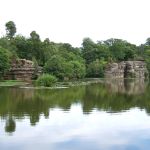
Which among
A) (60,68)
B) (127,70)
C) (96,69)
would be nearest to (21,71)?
(60,68)

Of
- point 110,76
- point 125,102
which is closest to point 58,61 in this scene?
point 110,76

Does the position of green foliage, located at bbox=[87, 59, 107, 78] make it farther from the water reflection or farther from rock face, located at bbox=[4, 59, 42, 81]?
the water reflection

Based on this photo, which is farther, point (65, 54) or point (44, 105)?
point (65, 54)

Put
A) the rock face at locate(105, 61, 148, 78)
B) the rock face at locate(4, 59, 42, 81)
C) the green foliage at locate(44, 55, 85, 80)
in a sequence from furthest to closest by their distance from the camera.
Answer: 1. the rock face at locate(105, 61, 148, 78)
2. the green foliage at locate(44, 55, 85, 80)
3. the rock face at locate(4, 59, 42, 81)

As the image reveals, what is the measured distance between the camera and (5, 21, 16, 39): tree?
98.2 meters

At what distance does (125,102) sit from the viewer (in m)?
41.7

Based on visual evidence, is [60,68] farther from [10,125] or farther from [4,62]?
[10,125]

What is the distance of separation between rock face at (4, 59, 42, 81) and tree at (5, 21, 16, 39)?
70.6 feet

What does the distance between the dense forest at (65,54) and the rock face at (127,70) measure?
2.14 metres

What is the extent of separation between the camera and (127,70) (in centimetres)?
11156

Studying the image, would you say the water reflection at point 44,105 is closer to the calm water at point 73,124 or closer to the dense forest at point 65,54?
the calm water at point 73,124

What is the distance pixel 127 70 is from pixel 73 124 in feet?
280

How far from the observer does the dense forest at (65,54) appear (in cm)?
7994

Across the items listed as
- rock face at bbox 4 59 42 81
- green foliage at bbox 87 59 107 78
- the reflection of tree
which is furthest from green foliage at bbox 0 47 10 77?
the reflection of tree
